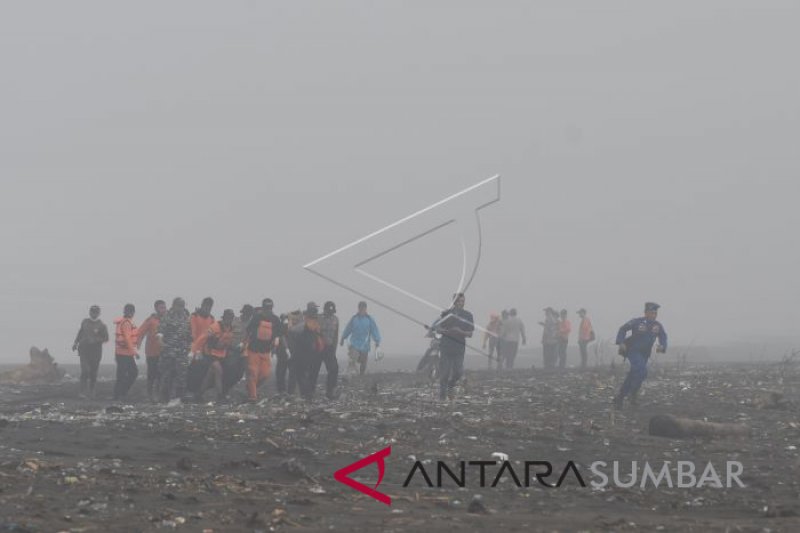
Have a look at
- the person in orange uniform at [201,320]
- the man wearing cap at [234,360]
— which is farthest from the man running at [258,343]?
the person in orange uniform at [201,320]

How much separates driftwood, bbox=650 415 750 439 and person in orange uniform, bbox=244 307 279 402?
6.95 meters

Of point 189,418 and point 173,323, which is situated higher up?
point 173,323

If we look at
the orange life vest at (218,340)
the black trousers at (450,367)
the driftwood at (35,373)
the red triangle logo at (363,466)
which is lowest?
the red triangle logo at (363,466)

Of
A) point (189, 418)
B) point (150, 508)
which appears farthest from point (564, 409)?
point (150, 508)

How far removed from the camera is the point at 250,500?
10695 millimetres

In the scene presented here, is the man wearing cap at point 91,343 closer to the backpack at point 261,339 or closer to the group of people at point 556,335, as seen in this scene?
the backpack at point 261,339

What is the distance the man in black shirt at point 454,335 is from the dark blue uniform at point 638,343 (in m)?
2.49

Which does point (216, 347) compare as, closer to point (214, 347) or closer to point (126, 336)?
point (214, 347)

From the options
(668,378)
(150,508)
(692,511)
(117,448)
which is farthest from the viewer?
(668,378)

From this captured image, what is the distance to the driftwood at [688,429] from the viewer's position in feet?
53.3

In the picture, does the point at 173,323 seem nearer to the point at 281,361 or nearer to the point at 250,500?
the point at 281,361

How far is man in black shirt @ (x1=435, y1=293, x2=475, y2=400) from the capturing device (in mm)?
20156

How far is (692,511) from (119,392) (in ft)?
43.6

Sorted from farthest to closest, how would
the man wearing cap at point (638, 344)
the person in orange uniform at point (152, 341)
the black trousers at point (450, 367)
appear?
the person in orange uniform at point (152, 341) → the black trousers at point (450, 367) → the man wearing cap at point (638, 344)
